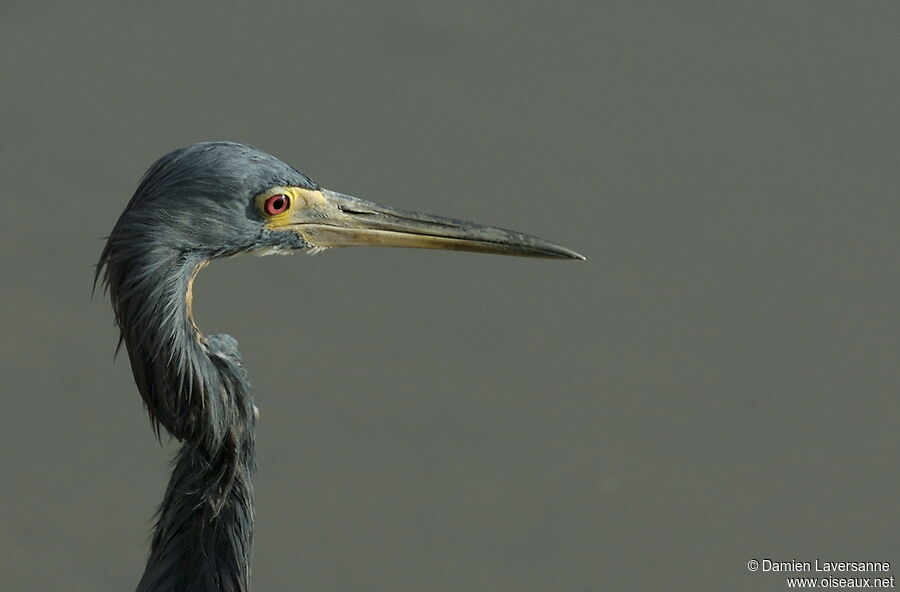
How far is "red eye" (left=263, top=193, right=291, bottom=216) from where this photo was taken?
14.6 ft

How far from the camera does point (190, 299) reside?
4.26 m

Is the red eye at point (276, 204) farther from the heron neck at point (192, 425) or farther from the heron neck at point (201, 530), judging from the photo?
the heron neck at point (201, 530)

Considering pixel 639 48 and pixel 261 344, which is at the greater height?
pixel 639 48

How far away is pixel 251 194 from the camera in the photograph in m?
4.37

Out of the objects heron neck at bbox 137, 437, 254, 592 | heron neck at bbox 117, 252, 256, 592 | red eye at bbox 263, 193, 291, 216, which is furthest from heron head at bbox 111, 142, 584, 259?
heron neck at bbox 137, 437, 254, 592

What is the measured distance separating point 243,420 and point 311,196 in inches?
31.3

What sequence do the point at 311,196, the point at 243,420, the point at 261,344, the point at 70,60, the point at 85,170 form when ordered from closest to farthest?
the point at 243,420 < the point at 311,196 < the point at 261,344 < the point at 85,170 < the point at 70,60

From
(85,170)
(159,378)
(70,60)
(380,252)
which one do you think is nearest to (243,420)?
(159,378)

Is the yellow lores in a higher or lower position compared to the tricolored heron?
higher

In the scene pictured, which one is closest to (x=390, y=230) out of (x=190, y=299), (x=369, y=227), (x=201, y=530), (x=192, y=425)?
(x=369, y=227)

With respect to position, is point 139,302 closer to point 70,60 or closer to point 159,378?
point 159,378

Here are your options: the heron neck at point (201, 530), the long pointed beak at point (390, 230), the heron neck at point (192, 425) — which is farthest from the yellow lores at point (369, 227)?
the heron neck at point (201, 530)

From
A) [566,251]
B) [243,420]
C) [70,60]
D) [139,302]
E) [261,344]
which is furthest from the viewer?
[70,60]

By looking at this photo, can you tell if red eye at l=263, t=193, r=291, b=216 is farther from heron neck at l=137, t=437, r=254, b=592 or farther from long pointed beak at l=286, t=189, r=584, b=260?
heron neck at l=137, t=437, r=254, b=592
